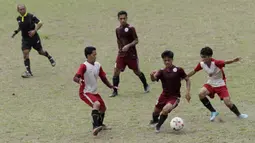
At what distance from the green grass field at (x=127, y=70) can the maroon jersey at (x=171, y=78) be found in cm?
67

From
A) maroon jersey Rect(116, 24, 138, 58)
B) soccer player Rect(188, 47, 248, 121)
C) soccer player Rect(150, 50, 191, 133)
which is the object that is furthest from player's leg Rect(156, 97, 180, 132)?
maroon jersey Rect(116, 24, 138, 58)

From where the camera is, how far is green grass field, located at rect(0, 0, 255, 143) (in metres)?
9.55

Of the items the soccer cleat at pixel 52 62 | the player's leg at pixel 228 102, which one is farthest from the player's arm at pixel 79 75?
the soccer cleat at pixel 52 62

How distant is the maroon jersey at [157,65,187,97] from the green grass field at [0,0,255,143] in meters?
0.67

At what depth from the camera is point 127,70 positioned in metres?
14.6

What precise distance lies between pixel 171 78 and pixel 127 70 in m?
5.16

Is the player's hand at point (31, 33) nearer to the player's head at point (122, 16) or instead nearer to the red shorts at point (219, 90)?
the player's head at point (122, 16)

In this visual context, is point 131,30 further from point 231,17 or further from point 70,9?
point 70,9

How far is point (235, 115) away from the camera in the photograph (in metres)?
10.4

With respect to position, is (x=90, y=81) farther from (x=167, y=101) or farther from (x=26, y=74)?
(x=26, y=74)

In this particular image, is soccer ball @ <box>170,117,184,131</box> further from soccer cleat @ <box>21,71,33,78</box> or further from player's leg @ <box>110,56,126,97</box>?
soccer cleat @ <box>21,71,33,78</box>

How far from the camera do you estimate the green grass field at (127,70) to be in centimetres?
955

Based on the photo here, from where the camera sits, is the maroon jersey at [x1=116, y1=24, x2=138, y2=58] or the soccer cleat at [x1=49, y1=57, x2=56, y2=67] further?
the soccer cleat at [x1=49, y1=57, x2=56, y2=67]

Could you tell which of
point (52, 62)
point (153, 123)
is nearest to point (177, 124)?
point (153, 123)
